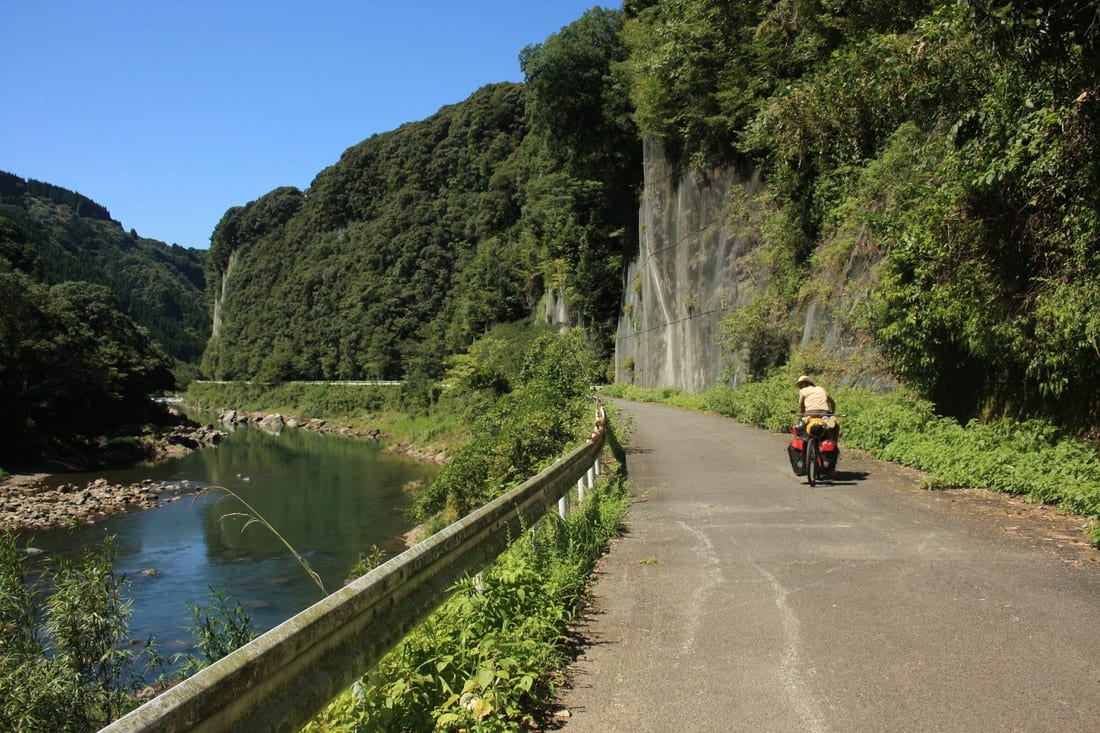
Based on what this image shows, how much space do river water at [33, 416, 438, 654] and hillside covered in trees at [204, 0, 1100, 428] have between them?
10.2 meters

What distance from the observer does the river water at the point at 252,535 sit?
18078 millimetres

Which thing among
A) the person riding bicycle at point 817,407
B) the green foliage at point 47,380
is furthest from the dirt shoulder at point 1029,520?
the green foliage at point 47,380

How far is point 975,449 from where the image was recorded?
11.4 meters

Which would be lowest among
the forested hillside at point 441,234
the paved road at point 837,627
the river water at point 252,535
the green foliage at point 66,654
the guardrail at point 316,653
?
the river water at point 252,535

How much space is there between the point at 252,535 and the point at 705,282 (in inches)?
820

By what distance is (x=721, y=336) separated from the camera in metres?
31.8

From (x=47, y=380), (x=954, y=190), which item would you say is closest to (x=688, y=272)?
(x=954, y=190)

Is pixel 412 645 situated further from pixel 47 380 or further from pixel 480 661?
pixel 47 380

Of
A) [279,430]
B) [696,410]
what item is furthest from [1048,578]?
[279,430]

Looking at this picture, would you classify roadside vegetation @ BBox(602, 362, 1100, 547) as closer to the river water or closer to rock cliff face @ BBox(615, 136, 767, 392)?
the river water

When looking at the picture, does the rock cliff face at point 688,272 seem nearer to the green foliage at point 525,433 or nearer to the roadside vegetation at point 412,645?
the green foliage at point 525,433

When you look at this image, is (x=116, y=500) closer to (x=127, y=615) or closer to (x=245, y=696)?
(x=127, y=615)

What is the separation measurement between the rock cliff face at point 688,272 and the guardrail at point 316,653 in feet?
85.1

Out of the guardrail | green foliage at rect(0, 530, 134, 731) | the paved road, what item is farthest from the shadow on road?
green foliage at rect(0, 530, 134, 731)
